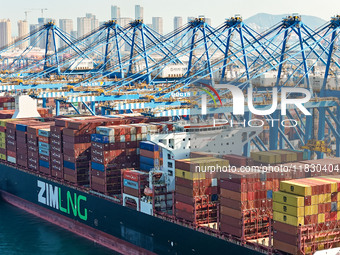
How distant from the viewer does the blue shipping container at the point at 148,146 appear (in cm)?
4197

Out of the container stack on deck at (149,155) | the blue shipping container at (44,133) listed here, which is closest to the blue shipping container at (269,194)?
the container stack on deck at (149,155)

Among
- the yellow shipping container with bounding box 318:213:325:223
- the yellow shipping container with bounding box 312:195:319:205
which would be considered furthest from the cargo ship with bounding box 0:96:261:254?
the yellow shipping container with bounding box 312:195:319:205

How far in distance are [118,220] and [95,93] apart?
20.2m

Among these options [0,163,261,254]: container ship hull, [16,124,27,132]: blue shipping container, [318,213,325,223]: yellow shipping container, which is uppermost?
[16,124,27,132]: blue shipping container

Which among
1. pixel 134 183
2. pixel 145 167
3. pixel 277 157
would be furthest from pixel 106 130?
pixel 277 157

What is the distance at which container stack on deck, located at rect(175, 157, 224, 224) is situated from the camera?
116 feet

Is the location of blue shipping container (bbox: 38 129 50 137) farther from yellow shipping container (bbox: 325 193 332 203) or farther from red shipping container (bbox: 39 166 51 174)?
yellow shipping container (bbox: 325 193 332 203)

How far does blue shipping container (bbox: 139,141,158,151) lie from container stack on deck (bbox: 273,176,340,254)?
12775 mm

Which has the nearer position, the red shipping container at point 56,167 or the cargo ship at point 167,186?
the cargo ship at point 167,186

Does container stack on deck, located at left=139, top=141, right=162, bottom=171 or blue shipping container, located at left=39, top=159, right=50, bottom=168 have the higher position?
container stack on deck, located at left=139, top=141, right=162, bottom=171

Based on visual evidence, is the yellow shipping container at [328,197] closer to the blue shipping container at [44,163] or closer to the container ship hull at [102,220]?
the container ship hull at [102,220]

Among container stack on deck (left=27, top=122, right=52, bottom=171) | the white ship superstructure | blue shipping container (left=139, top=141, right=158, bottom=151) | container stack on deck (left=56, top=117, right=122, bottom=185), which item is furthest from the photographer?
container stack on deck (left=27, top=122, right=52, bottom=171)

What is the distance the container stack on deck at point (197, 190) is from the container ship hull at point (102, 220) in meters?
0.95

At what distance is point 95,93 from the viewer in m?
61.5
